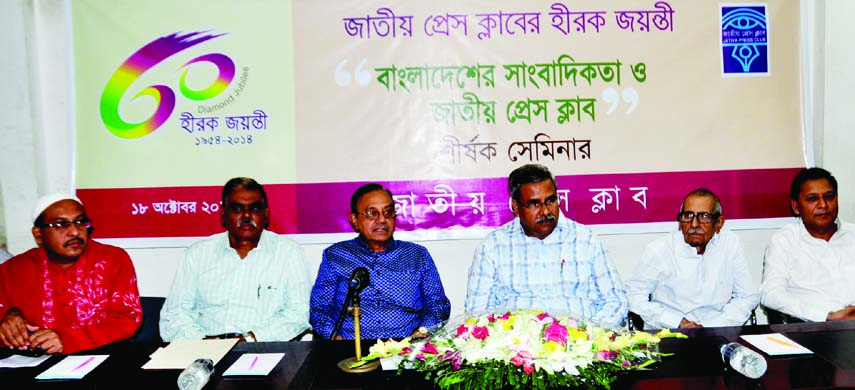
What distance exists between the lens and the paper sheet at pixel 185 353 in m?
2.30

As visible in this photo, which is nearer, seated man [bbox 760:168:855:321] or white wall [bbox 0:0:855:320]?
seated man [bbox 760:168:855:321]

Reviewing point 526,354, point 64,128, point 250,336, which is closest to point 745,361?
point 526,354

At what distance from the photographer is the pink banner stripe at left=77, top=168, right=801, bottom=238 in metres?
4.14

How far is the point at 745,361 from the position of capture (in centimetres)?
200

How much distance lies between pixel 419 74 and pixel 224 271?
180cm

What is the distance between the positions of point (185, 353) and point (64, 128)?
2.57 meters

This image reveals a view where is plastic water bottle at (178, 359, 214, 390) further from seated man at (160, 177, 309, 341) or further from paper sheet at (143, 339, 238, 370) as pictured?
seated man at (160, 177, 309, 341)

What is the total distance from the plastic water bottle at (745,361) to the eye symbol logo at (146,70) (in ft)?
11.1

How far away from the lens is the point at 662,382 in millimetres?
1990

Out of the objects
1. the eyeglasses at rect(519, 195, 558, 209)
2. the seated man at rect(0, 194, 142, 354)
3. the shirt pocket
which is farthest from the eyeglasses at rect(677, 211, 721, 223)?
the seated man at rect(0, 194, 142, 354)

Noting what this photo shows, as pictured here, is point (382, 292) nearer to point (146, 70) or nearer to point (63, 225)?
point (63, 225)

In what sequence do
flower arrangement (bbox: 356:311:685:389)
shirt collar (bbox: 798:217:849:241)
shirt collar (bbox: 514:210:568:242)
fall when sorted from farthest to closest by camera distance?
shirt collar (bbox: 798:217:849:241) < shirt collar (bbox: 514:210:568:242) < flower arrangement (bbox: 356:311:685:389)

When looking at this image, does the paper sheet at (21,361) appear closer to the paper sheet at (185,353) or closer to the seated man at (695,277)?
the paper sheet at (185,353)

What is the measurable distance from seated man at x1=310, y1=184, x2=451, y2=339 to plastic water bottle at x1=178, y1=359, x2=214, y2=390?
114 centimetres
